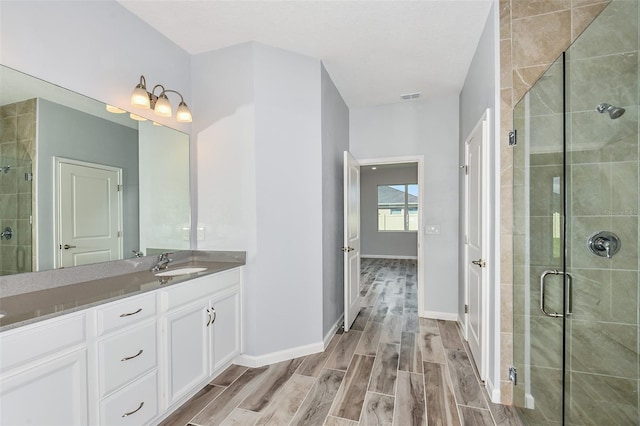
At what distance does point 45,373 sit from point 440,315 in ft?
11.9

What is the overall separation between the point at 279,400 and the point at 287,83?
101 inches

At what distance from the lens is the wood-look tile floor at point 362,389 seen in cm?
184

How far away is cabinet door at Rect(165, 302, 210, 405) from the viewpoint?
1815 mm

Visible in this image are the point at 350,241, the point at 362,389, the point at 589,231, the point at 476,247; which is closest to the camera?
the point at 589,231

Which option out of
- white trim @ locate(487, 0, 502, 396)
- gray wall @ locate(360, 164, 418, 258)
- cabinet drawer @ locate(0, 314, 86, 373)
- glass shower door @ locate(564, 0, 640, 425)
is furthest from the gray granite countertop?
gray wall @ locate(360, 164, 418, 258)

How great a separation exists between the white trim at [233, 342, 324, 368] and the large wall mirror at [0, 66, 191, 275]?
3.70 feet

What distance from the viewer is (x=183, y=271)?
7.55ft

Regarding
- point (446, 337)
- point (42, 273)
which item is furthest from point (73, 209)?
point (446, 337)

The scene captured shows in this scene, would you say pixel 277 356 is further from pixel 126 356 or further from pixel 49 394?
pixel 49 394

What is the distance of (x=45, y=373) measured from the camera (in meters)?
1.20

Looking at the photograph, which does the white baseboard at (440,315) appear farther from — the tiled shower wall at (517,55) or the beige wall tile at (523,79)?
the beige wall tile at (523,79)

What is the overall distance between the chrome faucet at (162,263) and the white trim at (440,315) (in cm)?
298

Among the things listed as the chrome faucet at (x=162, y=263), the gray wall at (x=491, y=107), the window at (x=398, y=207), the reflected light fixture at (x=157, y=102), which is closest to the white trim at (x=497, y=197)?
the gray wall at (x=491, y=107)

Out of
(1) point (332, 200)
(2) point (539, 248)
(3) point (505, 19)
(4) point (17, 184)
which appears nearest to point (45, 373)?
(4) point (17, 184)
